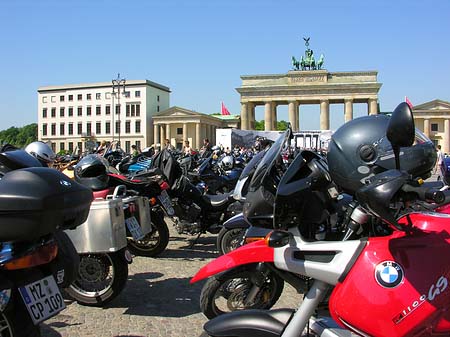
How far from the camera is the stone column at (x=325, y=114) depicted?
232 ft

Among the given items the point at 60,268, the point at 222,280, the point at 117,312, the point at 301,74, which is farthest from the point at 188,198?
the point at 301,74

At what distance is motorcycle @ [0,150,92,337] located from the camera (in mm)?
2016

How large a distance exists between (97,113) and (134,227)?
87.9 meters

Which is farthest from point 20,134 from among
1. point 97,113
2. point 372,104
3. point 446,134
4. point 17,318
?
point 17,318

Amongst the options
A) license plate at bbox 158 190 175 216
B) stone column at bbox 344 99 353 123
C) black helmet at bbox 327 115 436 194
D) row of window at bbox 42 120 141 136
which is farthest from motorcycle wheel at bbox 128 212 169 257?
row of window at bbox 42 120 141 136

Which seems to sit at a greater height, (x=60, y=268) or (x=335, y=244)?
(x=335, y=244)

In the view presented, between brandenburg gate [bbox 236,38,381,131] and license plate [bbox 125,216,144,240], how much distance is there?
66135 millimetres

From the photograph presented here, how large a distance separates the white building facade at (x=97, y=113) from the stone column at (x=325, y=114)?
33810mm

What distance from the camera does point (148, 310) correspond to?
13.1 ft

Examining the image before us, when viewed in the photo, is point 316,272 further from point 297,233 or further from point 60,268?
point 60,268

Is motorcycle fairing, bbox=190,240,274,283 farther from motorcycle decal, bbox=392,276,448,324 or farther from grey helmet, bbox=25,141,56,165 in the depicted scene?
grey helmet, bbox=25,141,56,165

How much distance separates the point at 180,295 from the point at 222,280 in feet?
4.71

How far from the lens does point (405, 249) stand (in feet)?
5.29

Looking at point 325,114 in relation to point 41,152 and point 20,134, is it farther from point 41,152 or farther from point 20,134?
point 20,134
